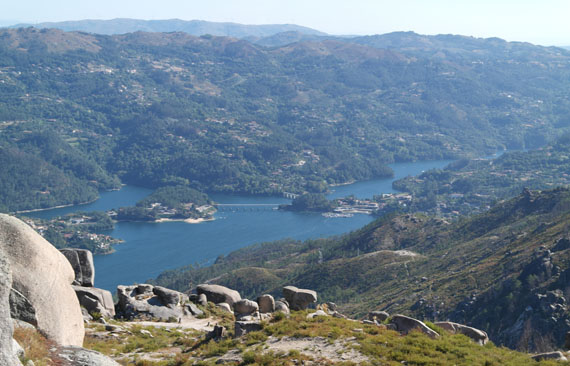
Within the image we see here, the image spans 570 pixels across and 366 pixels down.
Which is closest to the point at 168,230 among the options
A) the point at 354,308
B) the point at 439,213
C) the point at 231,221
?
the point at 231,221

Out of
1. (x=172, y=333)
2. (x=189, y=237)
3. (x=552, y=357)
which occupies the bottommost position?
(x=189, y=237)

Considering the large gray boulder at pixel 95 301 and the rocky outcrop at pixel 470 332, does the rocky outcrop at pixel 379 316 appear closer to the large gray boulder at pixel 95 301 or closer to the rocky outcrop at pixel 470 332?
the rocky outcrop at pixel 470 332

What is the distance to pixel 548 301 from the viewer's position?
4025cm

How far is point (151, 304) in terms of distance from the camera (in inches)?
1141

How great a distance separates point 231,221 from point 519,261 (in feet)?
470

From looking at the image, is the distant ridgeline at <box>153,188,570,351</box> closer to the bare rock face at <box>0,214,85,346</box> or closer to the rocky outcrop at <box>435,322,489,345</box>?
the rocky outcrop at <box>435,322,489,345</box>

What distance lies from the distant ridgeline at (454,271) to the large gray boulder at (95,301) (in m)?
17.7

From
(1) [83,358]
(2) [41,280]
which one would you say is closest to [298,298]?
(2) [41,280]

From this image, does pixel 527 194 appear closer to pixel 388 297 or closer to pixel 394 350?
pixel 388 297

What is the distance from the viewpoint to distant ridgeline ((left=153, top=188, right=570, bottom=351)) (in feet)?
139

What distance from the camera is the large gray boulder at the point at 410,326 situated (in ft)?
67.8

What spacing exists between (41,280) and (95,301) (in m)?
7.61

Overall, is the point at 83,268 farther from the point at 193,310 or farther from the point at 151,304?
the point at 193,310

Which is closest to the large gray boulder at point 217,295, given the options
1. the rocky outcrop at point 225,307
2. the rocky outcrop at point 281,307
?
the rocky outcrop at point 225,307
